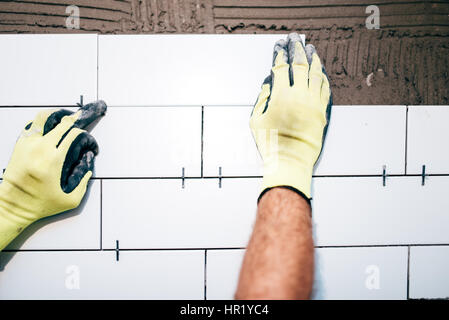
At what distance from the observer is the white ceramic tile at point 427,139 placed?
1.23 meters

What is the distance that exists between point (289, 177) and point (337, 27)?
2.72ft

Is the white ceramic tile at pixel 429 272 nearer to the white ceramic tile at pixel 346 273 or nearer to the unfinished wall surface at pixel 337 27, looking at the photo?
the white ceramic tile at pixel 346 273

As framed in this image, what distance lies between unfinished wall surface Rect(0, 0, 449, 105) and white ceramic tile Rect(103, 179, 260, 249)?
0.72 m

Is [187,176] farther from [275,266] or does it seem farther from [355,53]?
[355,53]

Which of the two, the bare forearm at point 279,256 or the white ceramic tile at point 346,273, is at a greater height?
the bare forearm at point 279,256

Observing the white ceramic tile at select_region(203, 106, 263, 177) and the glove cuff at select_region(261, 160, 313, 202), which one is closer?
the glove cuff at select_region(261, 160, 313, 202)

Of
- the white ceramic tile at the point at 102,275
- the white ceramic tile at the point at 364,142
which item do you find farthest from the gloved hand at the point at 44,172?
the white ceramic tile at the point at 364,142

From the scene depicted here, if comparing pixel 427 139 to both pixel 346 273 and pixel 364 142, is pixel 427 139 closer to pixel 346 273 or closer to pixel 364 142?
pixel 364 142

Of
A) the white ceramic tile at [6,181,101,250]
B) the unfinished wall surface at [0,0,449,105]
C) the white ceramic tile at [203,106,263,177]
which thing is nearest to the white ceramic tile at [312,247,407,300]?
the white ceramic tile at [203,106,263,177]

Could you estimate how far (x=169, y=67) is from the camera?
1.21 metres

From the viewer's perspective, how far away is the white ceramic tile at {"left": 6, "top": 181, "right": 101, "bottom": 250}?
1206mm

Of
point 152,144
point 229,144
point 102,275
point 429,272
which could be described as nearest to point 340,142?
point 229,144

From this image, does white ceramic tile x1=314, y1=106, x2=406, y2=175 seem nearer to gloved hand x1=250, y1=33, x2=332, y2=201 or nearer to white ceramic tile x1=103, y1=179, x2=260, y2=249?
gloved hand x1=250, y1=33, x2=332, y2=201
